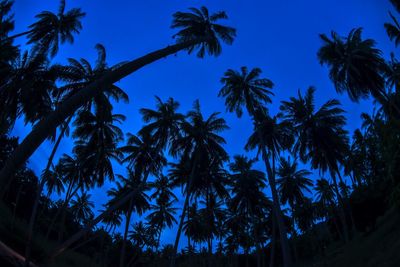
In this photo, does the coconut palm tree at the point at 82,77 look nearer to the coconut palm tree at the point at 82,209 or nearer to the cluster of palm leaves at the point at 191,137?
the cluster of palm leaves at the point at 191,137

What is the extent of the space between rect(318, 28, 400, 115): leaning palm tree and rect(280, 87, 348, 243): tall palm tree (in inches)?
190

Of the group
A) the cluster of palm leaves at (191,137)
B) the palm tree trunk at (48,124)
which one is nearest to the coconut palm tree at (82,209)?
the cluster of palm leaves at (191,137)

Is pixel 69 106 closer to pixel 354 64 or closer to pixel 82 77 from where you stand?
pixel 82 77

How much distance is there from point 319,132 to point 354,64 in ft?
28.9

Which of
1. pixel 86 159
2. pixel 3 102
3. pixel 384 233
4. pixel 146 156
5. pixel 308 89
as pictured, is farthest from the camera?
pixel 308 89

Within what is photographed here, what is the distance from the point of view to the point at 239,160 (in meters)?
45.5

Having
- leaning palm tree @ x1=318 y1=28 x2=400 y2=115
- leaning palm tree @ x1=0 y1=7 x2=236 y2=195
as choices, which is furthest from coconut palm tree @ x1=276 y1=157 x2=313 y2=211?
leaning palm tree @ x1=0 y1=7 x2=236 y2=195

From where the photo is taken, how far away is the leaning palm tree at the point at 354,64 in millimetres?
29453

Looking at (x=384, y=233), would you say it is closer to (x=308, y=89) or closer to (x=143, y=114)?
(x=308, y=89)

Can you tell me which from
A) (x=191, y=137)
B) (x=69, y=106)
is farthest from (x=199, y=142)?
(x=69, y=106)

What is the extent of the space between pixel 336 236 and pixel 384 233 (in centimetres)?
2572

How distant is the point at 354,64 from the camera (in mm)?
30188

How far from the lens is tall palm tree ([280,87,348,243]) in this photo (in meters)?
35.4

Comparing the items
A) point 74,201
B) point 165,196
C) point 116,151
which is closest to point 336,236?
point 165,196
